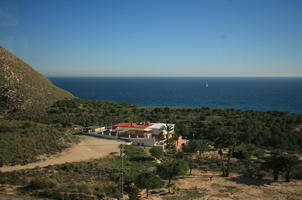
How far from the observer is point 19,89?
5938 cm

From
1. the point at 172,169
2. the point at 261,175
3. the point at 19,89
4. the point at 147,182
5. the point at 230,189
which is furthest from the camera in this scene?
the point at 19,89

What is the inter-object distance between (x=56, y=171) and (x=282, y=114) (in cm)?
6127

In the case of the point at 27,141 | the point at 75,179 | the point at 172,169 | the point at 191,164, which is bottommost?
the point at 191,164

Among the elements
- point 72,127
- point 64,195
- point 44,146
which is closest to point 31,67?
point 72,127

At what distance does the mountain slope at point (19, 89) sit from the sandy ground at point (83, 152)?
22816 millimetres

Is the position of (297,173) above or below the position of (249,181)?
above

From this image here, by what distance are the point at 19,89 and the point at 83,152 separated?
3542 cm

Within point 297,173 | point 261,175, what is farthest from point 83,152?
point 297,173

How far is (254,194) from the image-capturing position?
24.3m

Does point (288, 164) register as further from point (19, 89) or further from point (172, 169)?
point (19, 89)

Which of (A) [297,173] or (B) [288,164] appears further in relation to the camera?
(A) [297,173]

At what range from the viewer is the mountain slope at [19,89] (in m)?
54.8

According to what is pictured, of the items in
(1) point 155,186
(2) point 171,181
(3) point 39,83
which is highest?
(3) point 39,83

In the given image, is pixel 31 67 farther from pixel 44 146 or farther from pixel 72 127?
pixel 44 146
